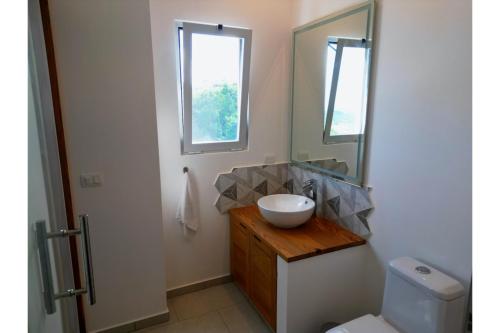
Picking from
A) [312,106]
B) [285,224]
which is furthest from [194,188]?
[312,106]

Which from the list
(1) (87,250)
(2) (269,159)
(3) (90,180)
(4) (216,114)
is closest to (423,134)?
(2) (269,159)

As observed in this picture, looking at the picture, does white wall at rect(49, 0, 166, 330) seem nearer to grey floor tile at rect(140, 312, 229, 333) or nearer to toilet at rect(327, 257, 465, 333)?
grey floor tile at rect(140, 312, 229, 333)

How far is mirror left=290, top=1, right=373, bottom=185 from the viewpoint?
81.6 inches

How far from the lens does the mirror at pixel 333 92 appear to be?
2.07 meters

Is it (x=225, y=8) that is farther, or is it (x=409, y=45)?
A: (x=225, y=8)

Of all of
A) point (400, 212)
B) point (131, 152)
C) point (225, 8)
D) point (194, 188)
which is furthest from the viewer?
point (194, 188)

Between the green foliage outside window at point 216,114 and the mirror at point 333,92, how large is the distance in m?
0.58

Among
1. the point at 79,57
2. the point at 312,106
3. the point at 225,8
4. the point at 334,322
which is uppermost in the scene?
the point at 225,8

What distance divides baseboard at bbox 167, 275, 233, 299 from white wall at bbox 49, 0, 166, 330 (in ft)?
1.20

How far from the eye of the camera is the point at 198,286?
A: 9.37ft

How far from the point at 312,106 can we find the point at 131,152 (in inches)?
59.5

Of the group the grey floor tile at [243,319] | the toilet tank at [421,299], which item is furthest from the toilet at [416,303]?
the grey floor tile at [243,319]
